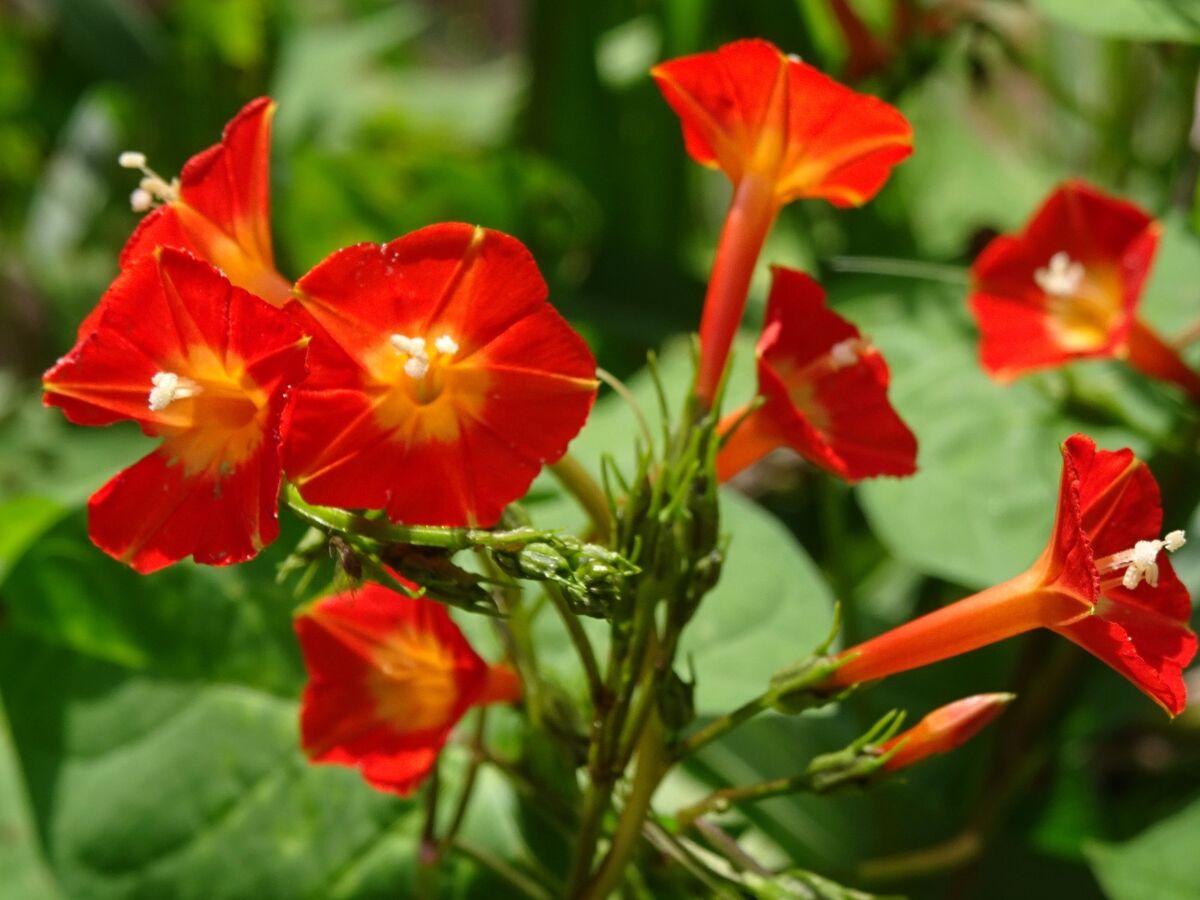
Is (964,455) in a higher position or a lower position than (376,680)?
lower

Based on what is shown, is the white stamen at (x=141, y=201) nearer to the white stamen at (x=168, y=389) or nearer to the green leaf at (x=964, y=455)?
the white stamen at (x=168, y=389)

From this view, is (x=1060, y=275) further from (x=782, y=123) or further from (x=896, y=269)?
(x=782, y=123)

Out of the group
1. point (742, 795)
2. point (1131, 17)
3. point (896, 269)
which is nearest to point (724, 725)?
point (742, 795)

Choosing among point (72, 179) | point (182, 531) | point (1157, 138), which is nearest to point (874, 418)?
point (182, 531)

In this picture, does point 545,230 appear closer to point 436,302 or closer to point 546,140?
point 546,140

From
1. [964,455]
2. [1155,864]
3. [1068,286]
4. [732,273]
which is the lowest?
[1155,864]

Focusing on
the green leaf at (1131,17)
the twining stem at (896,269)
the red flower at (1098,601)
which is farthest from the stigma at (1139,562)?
the green leaf at (1131,17)
